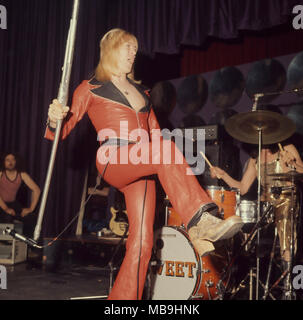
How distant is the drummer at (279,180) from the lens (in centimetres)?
323

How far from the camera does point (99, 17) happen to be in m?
4.89

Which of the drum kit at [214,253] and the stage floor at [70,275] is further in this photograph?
the stage floor at [70,275]

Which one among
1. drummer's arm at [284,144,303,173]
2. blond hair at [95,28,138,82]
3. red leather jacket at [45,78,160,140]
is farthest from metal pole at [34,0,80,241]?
drummer's arm at [284,144,303,173]

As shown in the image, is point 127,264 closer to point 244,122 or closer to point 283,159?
point 244,122

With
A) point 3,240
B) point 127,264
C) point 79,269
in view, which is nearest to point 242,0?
point 127,264

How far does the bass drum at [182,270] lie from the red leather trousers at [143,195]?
0.67m

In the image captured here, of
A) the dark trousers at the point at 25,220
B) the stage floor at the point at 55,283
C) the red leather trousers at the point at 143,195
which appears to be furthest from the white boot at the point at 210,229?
the dark trousers at the point at 25,220

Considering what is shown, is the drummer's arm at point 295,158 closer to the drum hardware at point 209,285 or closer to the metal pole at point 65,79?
the drum hardware at point 209,285

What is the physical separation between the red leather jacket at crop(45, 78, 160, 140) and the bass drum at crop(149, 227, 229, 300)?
944mm

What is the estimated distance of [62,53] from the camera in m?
5.00

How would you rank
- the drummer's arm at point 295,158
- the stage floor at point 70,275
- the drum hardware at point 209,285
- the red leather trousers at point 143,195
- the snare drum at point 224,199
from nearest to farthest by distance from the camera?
the red leather trousers at point 143,195 → the drum hardware at point 209,285 → the snare drum at point 224,199 → the stage floor at point 70,275 → the drummer's arm at point 295,158

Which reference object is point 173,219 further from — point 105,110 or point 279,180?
point 105,110

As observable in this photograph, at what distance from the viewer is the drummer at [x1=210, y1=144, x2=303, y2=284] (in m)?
3.23

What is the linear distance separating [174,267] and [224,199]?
0.63 metres
